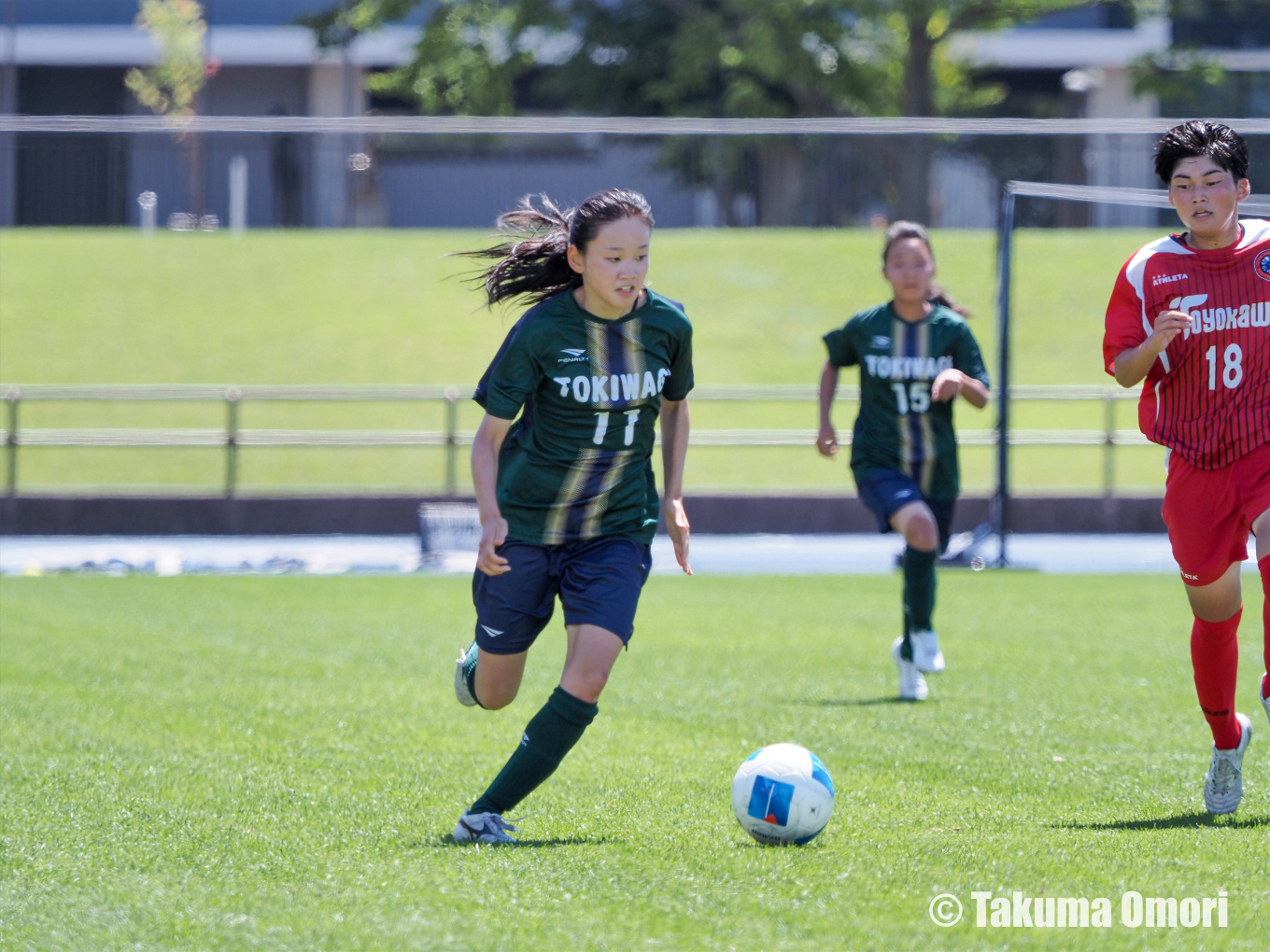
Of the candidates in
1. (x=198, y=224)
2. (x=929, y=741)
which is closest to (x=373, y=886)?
(x=929, y=741)

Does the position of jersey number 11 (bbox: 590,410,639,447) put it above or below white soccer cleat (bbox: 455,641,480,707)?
above

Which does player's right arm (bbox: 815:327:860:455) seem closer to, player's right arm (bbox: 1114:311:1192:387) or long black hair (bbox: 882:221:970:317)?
long black hair (bbox: 882:221:970:317)

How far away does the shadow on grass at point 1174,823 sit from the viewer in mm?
4664

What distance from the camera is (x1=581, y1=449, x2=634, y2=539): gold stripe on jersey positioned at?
15.8 ft

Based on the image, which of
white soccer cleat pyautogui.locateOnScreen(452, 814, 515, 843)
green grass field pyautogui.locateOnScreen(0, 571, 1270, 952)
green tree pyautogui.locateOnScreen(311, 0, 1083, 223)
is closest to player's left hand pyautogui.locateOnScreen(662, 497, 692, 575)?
green grass field pyautogui.locateOnScreen(0, 571, 1270, 952)

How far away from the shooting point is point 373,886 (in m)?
3.94

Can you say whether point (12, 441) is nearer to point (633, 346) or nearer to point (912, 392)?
point (912, 392)

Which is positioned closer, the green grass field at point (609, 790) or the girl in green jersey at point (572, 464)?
the green grass field at point (609, 790)

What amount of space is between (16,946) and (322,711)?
3660mm

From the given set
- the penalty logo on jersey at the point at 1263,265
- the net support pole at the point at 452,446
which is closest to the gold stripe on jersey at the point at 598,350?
the penalty logo on jersey at the point at 1263,265

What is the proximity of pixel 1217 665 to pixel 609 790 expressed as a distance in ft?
6.38

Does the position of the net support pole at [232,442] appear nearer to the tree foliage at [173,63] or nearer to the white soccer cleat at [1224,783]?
the white soccer cleat at [1224,783]

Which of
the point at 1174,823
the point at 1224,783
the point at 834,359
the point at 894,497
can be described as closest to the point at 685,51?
the point at 834,359

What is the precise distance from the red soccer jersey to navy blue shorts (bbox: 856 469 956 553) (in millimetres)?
3000
